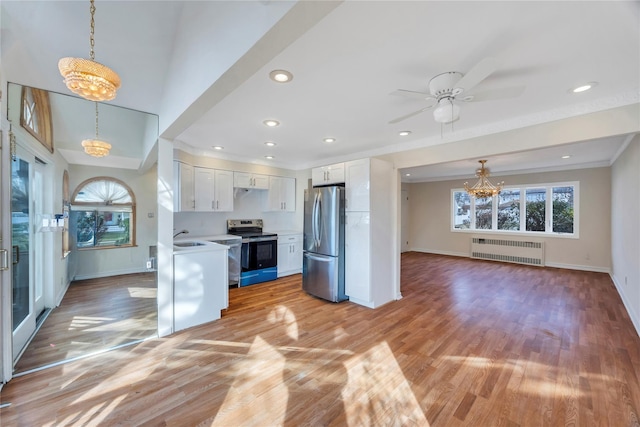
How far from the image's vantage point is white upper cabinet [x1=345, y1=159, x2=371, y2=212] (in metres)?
3.69

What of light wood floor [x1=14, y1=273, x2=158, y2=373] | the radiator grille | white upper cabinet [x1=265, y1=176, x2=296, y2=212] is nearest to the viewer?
light wood floor [x1=14, y1=273, x2=158, y2=373]

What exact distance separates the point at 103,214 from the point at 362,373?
3.07 metres

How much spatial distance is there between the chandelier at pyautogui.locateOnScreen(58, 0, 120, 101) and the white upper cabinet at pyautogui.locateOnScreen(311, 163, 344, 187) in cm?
295

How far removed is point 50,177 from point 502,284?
21.8ft

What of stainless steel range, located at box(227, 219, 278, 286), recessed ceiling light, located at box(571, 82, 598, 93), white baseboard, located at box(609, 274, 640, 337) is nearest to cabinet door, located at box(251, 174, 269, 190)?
stainless steel range, located at box(227, 219, 278, 286)

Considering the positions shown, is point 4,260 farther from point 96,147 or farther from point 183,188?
point 183,188

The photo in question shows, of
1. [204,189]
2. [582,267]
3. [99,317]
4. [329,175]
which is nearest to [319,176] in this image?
[329,175]

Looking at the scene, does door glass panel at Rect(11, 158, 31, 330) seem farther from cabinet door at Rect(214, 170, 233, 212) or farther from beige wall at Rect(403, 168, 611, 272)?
beige wall at Rect(403, 168, 611, 272)

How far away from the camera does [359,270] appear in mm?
3803

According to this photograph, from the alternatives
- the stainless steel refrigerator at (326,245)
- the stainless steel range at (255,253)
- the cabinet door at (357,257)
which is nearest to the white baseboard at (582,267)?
the cabinet door at (357,257)

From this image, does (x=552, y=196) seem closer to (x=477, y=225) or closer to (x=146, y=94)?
(x=477, y=225)

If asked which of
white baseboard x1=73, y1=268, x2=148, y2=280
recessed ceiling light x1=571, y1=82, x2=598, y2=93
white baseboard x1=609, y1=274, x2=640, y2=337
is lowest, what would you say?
white baseboard x1=609, y1=274, x2=640, y2=337

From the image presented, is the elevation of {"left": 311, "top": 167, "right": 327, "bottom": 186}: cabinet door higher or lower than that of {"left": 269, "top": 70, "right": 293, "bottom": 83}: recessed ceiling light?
lower

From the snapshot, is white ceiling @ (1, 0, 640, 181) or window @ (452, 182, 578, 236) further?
window @ (452, 182, 578, 236)
